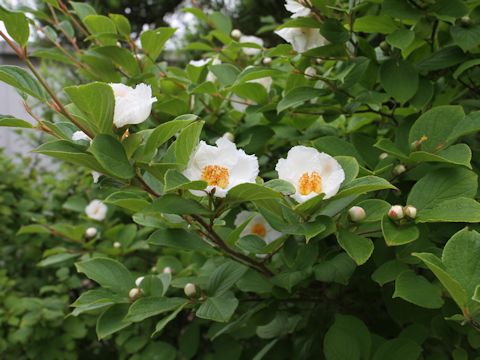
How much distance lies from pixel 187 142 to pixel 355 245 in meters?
0.31

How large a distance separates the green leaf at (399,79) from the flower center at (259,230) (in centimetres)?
41

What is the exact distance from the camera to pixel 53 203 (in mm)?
2410

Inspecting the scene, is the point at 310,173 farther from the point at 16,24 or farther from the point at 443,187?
the point at 16,24

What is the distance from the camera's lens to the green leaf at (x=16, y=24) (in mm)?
825

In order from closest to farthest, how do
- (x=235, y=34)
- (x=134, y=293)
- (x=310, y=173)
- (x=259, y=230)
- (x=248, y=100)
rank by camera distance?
(x=310, y=173)
(x=134, y=293)
(x=259, y=230)
(x=248, y=100)
(x=235, y=34)

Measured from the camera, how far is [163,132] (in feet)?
2.56

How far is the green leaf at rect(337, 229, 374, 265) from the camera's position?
0.81 meters

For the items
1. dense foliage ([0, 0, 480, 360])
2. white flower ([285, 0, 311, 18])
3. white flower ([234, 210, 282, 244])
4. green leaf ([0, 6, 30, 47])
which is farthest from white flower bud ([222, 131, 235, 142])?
green leaf ([0, 6, 30, 47])

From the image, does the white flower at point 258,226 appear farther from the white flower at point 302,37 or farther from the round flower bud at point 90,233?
the round flower bud at point 90,233

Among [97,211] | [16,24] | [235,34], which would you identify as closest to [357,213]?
[16,24]

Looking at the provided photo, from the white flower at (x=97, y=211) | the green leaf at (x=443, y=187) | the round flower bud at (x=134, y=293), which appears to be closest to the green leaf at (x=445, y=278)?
the green leaf at (x=443, y=187)

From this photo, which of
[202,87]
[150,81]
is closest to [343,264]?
[202,87]

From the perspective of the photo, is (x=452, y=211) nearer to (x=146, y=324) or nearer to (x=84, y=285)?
(x=146, y=324)

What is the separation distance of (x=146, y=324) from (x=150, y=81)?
0.74 m
